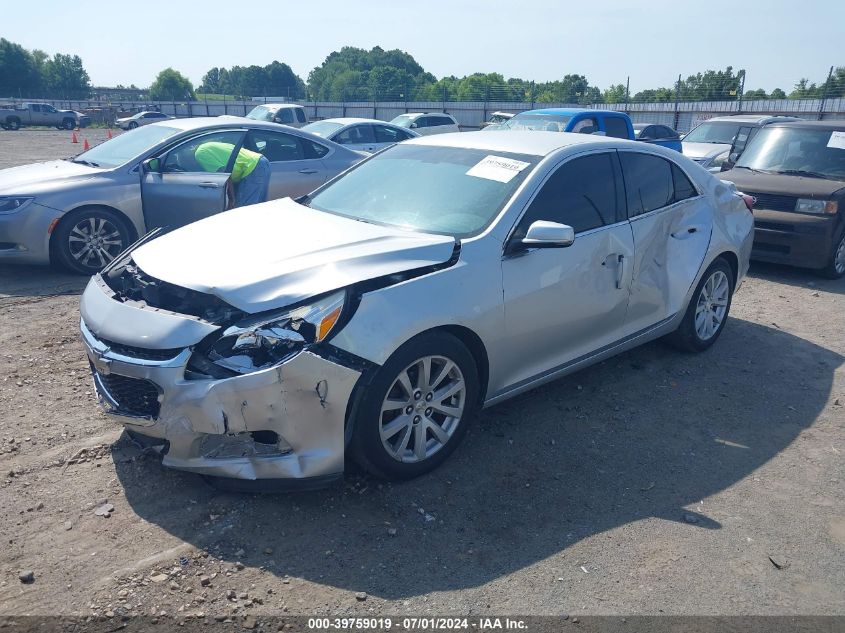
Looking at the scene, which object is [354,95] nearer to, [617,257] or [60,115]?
[60,115]

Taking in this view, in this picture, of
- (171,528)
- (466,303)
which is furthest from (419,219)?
(171,528)

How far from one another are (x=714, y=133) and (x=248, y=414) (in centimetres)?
1473

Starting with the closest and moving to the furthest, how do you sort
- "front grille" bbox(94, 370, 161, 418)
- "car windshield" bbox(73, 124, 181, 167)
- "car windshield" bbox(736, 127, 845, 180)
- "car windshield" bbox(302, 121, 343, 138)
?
"front grille" bbox(94, 370, 161, 418) < "car windshield" bbox(73, 124, 181, 167) < "car windshield" bbox(736, 127, 845, 180) < "car windshield" bbox(302, 121, 343, 138)

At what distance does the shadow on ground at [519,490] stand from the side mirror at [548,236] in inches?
46.9

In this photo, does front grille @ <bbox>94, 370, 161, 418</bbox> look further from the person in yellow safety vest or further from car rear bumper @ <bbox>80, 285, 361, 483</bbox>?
the person in yellow safety vest

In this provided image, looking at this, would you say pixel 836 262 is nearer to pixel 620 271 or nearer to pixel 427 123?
pixel 620 271

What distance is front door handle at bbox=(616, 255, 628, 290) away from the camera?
15.1ft

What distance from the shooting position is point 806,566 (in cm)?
317

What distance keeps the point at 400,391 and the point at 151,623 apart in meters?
1.48

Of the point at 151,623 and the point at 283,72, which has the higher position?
the point at 283,72

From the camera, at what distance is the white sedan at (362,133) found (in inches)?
614

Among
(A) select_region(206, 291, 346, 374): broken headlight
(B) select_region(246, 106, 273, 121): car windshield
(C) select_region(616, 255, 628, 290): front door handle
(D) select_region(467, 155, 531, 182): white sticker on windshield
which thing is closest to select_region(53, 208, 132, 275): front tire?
(D) select_region(467, 155, 531, 182): white sticker on windshield

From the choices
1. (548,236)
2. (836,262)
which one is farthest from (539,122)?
(548,236)

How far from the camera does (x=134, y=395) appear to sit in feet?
11.1
